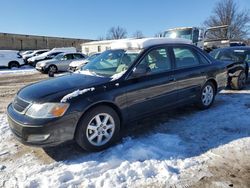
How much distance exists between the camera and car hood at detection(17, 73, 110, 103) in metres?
3.59

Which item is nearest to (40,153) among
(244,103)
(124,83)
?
(124,83)

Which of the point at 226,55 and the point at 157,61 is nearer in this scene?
the point at 157,61

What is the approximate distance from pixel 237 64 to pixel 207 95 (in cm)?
273

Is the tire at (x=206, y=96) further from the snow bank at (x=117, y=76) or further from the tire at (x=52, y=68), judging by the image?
the tire at (x=52, y=68)

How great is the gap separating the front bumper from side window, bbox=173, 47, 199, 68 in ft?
8.47

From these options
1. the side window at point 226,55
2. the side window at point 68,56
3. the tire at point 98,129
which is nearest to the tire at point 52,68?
the side window at point 68,56

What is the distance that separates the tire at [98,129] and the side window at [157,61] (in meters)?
1.12

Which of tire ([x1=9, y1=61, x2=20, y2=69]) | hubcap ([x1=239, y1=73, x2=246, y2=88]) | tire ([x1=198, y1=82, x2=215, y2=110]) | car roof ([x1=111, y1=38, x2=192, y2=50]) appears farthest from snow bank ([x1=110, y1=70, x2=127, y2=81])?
tire ([x1=9, y1=61, x2=20, y2=69])

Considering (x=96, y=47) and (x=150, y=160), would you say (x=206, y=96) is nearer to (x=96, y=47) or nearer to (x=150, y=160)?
(x=150, y=160)

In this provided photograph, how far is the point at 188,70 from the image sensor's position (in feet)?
17.4

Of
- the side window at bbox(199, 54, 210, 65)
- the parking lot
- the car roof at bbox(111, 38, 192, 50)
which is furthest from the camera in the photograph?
the side window at bbox(199, 54, 210, 65)

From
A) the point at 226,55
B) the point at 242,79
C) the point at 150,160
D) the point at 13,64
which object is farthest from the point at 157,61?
the point at 13,64

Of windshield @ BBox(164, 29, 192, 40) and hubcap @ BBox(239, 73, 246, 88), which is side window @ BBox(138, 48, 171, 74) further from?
windshield @ BBox(164, 29, 192, 40)

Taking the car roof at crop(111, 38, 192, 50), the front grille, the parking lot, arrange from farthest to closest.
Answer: the car roof at crop(111, 38, 192, 50)
the front grille
the parking lot
